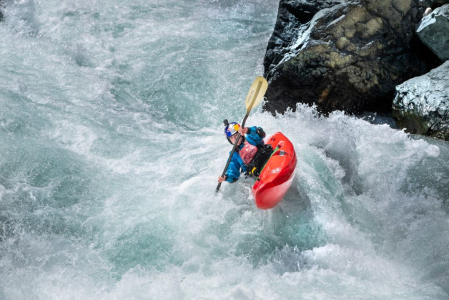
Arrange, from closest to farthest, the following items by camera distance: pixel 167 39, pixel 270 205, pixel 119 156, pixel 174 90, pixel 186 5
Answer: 1. pixel 270 205
2. pixel 119 156
3. pixel 174 90
4. pixel 167 39
5. pixel 186 5

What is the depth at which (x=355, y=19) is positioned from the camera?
20.7 feet

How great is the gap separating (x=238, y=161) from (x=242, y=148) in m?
0.18

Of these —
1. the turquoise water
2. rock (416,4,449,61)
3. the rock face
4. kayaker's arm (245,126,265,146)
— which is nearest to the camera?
the turquoise water

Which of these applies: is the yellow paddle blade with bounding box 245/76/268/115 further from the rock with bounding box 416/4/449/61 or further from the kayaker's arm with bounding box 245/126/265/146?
the rock with bounding box 416/4/449/61

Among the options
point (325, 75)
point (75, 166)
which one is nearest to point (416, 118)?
point (325, 75)

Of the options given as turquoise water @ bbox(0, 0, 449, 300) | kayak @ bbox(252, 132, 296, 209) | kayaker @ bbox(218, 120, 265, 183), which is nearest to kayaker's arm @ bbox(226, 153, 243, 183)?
kayaker @ bbox(218, 120, 265, 183)

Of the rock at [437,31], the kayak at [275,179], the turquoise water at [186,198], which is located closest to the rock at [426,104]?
the turquoise water at [186,198]

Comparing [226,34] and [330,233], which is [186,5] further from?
[330,233]

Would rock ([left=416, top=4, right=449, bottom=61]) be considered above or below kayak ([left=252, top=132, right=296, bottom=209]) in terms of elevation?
above

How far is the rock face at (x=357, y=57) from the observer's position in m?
6.19

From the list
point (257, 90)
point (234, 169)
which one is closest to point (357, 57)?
point (257, 90)

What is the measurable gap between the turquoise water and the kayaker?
11.5 inches

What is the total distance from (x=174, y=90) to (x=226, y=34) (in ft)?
8.25

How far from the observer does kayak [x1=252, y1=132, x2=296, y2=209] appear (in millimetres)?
4539
